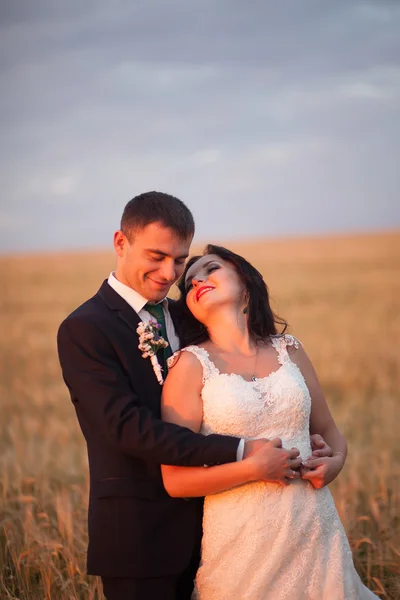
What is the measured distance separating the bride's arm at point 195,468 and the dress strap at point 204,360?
0.07ft

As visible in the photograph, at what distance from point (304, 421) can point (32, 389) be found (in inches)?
367

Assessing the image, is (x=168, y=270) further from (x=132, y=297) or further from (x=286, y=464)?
(x=286, y=464)

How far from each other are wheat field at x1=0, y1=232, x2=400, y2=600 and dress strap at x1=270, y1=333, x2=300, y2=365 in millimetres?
1437

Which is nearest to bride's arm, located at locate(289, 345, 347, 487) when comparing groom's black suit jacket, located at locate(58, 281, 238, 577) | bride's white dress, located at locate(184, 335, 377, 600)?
bride's white dress, located at locate(184, 335, 377, 600)

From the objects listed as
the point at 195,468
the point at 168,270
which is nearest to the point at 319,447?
the point at 195,468

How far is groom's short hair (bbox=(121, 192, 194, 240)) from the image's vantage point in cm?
400

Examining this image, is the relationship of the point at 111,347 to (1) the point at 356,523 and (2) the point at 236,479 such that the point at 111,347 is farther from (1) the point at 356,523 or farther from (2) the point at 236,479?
(1) the point at 356,523

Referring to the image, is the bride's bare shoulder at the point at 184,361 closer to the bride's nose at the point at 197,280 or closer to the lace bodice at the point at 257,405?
the lace bodice at the point at 257,405

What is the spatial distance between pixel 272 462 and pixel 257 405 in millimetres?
293

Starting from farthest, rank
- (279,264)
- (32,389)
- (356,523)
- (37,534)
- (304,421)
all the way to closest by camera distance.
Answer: (279,264) → (32,389) → (356,523) → (37,534) → (304,421)

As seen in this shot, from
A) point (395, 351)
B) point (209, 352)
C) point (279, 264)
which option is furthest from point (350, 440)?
point (279, 264)

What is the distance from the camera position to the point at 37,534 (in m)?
5.00

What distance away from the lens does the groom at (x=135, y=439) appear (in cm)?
360

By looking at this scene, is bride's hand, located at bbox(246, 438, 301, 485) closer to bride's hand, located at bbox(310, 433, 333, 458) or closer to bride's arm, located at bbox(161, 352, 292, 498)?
bride's arm, located at bbox(161, 352, 292, 498)
